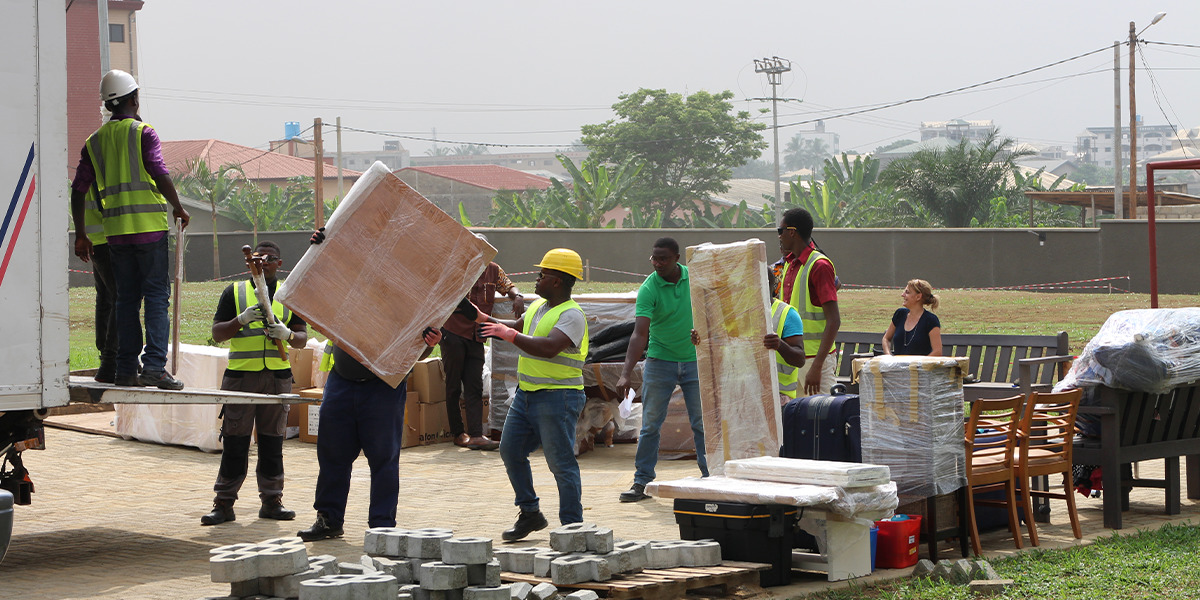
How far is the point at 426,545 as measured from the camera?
573 cm

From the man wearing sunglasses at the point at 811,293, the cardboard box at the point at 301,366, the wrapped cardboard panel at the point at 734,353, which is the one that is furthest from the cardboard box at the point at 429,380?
the man wearing sunglasses at the point at 811,293

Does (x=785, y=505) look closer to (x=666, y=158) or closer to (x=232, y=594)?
(x=232, y=594)

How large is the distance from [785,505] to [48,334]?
3834 millimetres

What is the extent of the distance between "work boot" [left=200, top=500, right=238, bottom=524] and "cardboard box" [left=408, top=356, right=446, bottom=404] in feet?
12.6

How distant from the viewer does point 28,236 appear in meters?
6.34

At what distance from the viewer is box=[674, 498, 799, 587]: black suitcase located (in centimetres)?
646

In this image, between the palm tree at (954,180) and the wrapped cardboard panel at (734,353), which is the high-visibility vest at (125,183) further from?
the palm tree at (954,180)

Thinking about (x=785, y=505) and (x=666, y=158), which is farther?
(x=666, y=158)

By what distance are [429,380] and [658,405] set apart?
372 cm

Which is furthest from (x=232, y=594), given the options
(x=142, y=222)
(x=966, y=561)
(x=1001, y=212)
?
(x=1001, y=212)

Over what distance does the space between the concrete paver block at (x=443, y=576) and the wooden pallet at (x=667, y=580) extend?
1.96ft

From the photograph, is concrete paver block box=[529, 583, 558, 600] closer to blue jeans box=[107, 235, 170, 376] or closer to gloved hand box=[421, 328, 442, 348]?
gloved hand box=[421, 328, 442, 348]

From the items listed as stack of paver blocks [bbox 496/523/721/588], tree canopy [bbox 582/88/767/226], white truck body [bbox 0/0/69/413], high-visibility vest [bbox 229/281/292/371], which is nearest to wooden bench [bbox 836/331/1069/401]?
stack of paver blocks [bbox 496/523/721/588]

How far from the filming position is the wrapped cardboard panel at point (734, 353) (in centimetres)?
830
